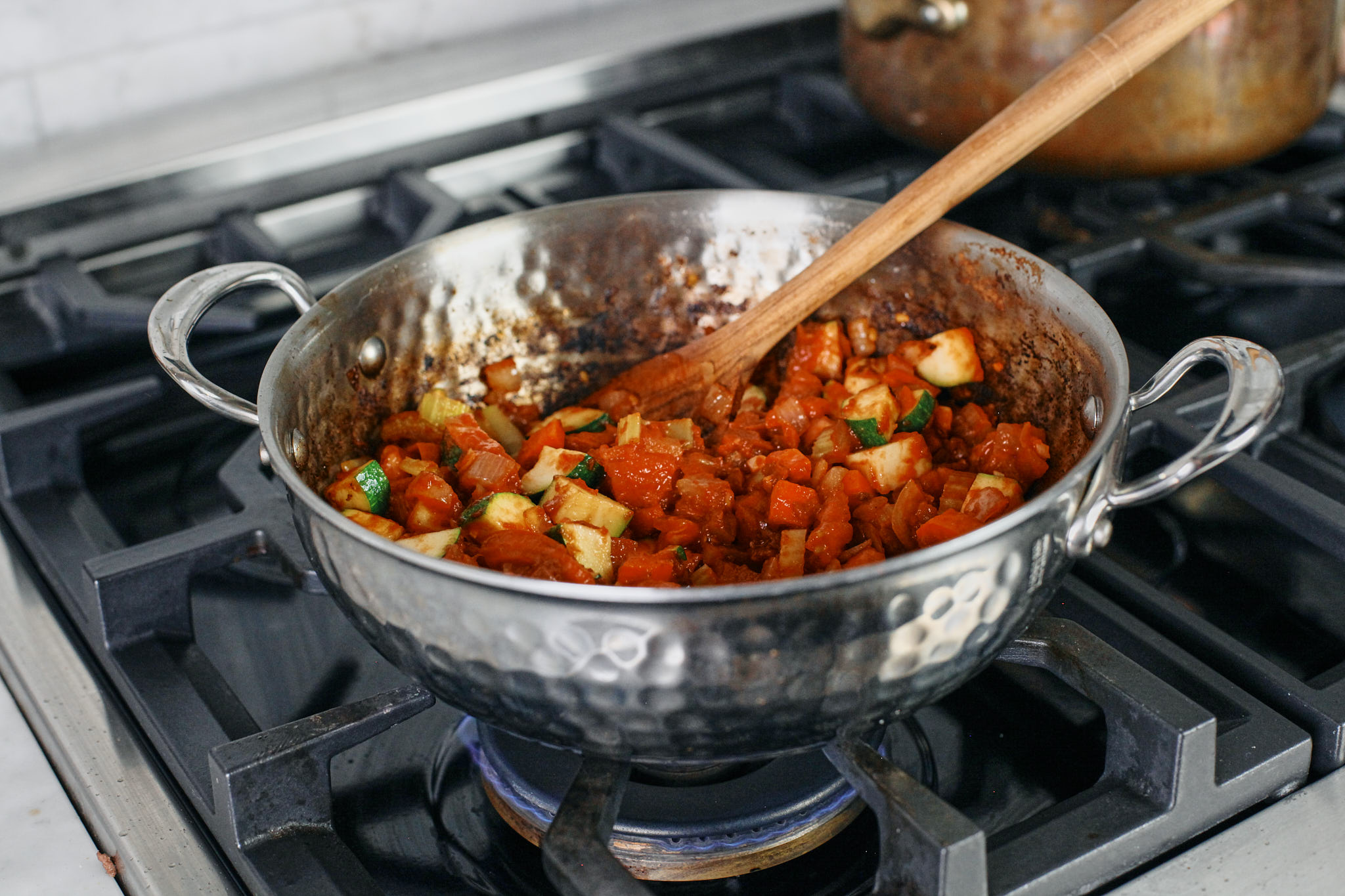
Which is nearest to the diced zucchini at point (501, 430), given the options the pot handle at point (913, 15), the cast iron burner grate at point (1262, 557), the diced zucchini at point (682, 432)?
the diced zucchini at point (682, 432)

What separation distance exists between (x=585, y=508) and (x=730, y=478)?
125 millimetres

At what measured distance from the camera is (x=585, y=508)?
0.87 m

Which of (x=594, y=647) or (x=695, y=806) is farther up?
(x=594, y=647)

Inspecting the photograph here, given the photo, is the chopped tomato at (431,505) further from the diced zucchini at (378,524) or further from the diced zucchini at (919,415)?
the diced zucchini at (919,415)

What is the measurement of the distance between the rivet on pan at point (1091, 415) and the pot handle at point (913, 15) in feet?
1.81

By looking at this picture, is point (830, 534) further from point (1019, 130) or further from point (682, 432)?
point (1019, 130)

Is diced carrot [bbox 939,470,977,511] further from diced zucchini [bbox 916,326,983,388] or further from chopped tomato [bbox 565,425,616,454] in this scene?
chopped tomato [bbox 565,425,616,454]

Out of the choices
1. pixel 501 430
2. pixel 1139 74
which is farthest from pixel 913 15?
pixel 501 430

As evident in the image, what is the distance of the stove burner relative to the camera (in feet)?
2.46

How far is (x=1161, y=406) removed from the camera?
0.99 metres

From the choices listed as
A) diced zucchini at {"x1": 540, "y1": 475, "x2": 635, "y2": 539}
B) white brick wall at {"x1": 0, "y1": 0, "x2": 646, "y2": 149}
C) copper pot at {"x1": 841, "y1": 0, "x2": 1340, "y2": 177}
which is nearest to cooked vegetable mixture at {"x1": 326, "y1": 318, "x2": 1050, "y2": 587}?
diced zucchini at {"x1": 540, "y1": 475, "x2": 635, "y2": 539}

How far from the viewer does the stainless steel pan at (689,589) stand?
1.98 feet

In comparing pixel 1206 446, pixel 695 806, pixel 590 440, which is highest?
pixel 1206 446

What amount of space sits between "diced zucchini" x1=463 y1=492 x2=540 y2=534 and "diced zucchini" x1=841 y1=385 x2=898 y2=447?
10.0 inches
